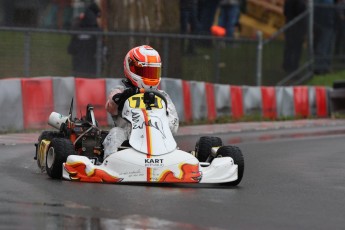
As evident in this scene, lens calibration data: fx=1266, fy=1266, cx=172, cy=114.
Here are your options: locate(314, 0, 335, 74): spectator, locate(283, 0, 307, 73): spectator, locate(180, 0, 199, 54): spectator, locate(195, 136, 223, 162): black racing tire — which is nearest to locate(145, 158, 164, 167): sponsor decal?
locate(195, 136, 223, 162): black racing tire

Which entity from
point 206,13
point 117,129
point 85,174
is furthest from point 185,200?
point 206,13

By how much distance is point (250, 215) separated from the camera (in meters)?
9.12

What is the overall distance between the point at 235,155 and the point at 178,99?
8.38 metres

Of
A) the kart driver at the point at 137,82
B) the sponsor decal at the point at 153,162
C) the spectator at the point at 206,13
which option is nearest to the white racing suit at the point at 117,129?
the kart driver at the point at 137,82

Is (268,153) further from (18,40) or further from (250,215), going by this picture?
(250,215)

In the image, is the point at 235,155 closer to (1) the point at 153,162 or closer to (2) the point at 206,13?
(1) the point at 153,162

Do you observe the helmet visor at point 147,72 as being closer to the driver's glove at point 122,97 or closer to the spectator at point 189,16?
the driver's glove at point 122,97

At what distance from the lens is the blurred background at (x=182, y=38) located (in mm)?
18391

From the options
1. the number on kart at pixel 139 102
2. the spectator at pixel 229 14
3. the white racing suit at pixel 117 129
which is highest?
the spectator at pixel 229 14

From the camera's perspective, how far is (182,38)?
69.7 feet

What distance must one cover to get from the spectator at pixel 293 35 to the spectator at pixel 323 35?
1.65 feet

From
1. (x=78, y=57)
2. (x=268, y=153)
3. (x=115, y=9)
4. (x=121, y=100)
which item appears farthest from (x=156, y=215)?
(x=115, y=9)

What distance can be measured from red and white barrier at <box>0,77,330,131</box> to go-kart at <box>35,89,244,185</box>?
2.23 metres

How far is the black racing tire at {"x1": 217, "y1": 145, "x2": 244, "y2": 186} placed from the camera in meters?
11.1
